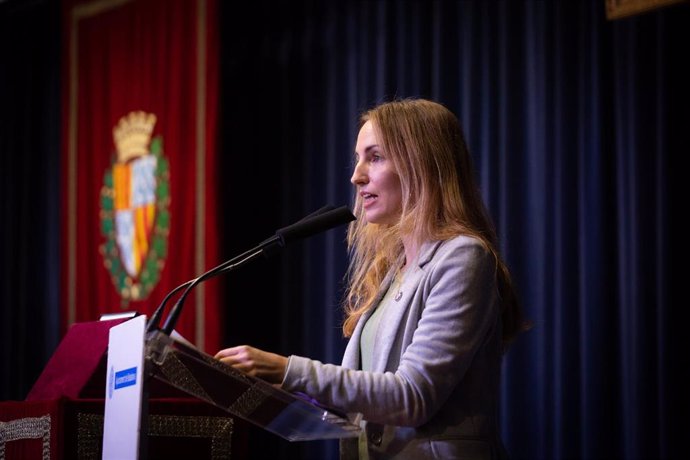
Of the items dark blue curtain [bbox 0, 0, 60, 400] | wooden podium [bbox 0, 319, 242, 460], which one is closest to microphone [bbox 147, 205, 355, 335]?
wooden podium [bbox 0, 319, 242, 460]

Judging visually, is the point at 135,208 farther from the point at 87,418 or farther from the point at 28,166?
the point at 87,418

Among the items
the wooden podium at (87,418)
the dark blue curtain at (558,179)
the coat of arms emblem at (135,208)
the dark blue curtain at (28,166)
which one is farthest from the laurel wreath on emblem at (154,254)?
the wooden podium at (87,418)

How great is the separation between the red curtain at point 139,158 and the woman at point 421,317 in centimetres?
260

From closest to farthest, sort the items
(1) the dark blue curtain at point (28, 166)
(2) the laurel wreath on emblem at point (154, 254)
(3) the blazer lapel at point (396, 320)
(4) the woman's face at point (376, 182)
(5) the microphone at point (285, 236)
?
(5) the microphone at point (285, 236) < (3) the blazer lapel at point (396, 320) < (4) the woman's face at point (376, 182) < (2) the laurel wreath on emblem at point (154, 254) < (1) the dark blue curtain at point (28, 166)

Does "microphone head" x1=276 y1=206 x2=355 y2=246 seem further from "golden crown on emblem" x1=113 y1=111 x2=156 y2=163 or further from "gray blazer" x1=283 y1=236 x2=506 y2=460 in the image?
"golden crown on emblem" x1=113 y1=111 x2=156 y2=163

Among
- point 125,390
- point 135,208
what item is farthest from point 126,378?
point 135,208

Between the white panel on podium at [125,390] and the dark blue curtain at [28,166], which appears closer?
the white panel on podium at [125,390]

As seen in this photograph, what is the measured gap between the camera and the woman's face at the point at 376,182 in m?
2.00

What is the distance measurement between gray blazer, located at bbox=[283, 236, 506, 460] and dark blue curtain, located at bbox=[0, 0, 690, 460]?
5.64 feet

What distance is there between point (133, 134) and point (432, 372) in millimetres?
3588

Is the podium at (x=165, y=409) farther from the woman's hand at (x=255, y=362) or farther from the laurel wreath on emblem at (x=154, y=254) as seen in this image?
the laurel wreath on emblem at (x=154, y=254)

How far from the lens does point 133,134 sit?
5.01m

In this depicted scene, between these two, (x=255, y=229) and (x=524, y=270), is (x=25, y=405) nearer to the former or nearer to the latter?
(x=524, y=270)

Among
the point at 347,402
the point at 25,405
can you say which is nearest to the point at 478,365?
the point at 347,402
